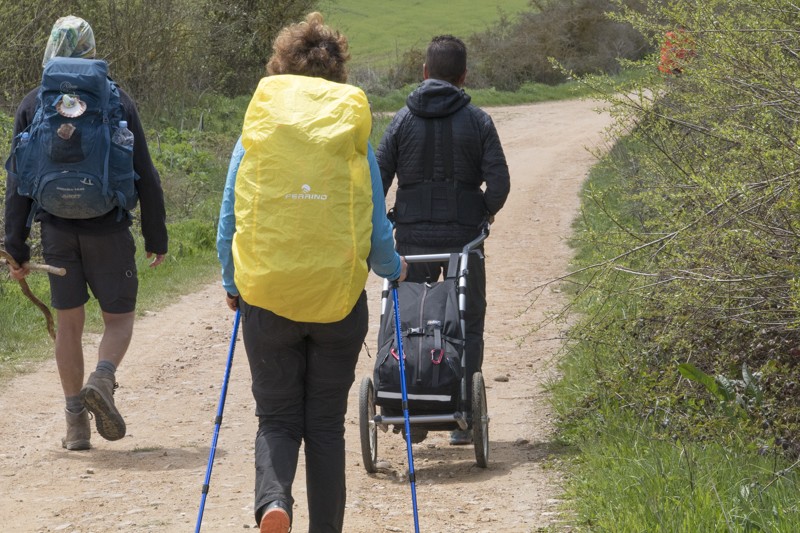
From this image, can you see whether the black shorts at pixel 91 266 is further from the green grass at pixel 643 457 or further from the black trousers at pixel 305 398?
the green grass at pixel 643 457

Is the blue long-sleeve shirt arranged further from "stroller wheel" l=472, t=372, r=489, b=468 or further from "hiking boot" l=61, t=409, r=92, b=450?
"hiking boot" l=61, t=409, r=92, b=450

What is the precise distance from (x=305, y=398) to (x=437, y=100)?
7.69 feet

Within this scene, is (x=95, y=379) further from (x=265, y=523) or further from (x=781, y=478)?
(x=781, y=478)

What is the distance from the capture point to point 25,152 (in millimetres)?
5641

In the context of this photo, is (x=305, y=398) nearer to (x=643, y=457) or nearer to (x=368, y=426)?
(x=368, y=426)

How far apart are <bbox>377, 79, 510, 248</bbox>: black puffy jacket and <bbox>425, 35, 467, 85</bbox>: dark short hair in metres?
0.05

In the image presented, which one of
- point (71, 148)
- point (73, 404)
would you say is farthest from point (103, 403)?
point (71, 148)

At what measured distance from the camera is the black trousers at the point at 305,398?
13.4ft

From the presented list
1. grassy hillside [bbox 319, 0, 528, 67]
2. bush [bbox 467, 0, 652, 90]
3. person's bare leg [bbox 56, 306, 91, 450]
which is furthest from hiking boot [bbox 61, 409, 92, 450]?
grassy hillside [bbox 319, 0, 528, 67]

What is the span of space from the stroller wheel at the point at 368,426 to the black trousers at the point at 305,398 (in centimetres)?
135

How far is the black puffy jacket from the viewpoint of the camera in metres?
6.08

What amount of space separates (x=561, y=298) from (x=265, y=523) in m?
6.47

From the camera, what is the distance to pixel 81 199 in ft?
18.4

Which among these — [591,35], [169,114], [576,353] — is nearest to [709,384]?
[576,353]
